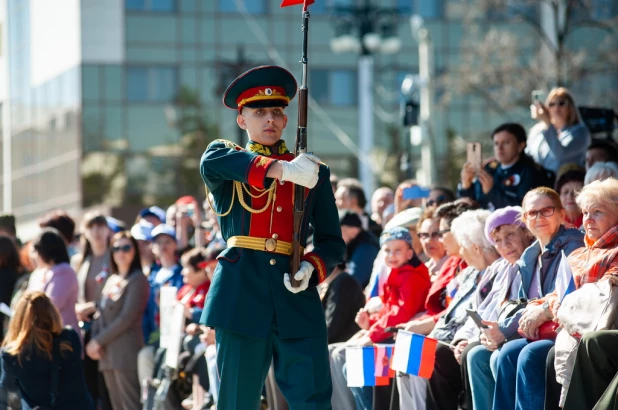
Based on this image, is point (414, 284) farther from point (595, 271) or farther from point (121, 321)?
point (121, 321)

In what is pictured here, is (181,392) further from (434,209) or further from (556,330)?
(556,330)

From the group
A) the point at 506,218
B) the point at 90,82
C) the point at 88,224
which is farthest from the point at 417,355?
the point at 90,82

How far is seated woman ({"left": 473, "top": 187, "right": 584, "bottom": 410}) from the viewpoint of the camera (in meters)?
6.34

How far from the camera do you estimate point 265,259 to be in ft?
18.2

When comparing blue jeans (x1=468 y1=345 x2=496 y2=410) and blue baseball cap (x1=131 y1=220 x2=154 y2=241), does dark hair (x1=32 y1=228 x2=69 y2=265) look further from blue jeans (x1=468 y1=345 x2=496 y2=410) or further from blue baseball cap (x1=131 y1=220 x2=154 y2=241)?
blue jeans (x1=468 y1=345 x2=496 y2=410)

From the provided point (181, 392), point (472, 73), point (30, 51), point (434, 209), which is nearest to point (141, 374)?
point (181, 392)

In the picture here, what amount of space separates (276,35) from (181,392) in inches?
1092

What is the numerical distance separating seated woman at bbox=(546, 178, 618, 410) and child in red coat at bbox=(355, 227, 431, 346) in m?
1.74

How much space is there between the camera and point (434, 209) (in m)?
8.41

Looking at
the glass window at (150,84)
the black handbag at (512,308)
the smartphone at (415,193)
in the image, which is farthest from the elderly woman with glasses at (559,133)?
→ the glass window at (150,84)

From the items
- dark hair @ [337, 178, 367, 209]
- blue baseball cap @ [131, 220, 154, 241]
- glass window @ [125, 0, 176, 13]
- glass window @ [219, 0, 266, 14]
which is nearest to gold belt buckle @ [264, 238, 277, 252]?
dark hair @ [337, 178, 367, 209]

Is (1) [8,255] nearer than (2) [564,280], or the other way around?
(2) [564,280]

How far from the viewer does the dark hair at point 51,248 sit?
10.2 m

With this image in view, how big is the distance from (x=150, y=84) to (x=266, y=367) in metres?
31.4
